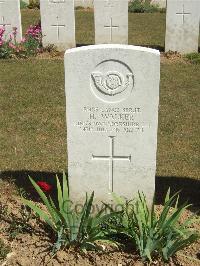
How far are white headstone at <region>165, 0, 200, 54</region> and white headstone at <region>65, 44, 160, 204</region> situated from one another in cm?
754

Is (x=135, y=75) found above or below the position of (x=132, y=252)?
above

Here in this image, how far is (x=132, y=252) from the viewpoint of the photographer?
12.5 feet

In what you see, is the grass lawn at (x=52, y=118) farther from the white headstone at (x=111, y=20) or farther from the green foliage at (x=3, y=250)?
the green foliage at (x=3, y=250)

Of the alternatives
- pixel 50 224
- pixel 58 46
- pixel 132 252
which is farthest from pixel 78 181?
pixel 58 46

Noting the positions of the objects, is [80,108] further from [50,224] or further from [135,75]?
[50,224]

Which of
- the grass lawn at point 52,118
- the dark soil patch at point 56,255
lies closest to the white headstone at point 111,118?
the dark soil patch at point 56,255

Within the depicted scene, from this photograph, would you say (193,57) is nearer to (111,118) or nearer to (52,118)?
(52,118)

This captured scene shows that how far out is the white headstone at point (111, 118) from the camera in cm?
375

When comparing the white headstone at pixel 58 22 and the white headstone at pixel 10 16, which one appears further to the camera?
the white headstone at pixel 10 16

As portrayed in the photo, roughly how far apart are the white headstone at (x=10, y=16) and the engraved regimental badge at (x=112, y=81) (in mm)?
8066

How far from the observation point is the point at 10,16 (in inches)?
447

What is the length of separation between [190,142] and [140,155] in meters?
2.51

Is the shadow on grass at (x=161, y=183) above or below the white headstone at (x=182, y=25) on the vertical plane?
below

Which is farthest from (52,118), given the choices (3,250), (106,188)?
(3,250)
